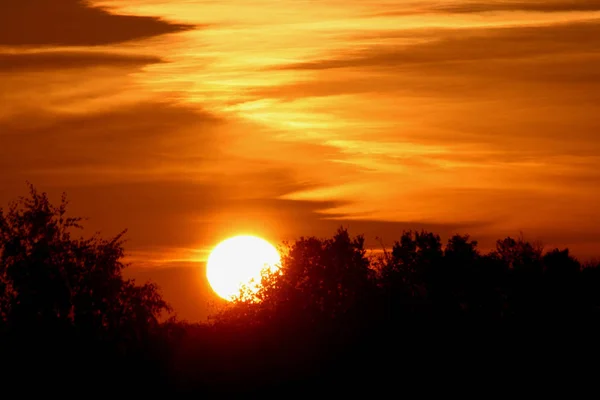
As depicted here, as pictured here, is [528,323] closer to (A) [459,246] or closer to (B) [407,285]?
(B) [407,285]

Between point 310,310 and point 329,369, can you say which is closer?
point 329,369

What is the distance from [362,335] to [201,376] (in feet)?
30.6

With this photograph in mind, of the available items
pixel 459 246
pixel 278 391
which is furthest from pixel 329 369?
pixel 459 246

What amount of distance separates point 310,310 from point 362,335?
6.58m

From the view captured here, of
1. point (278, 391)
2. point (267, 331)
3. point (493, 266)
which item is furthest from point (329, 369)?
point (493, 266)

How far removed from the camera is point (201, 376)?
6372cm

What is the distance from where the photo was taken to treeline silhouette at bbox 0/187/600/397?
200ft

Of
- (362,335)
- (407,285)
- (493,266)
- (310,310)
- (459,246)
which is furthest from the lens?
(459,246)

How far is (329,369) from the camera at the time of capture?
64188mm

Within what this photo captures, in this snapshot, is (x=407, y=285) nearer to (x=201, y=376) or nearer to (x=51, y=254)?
(x=201, y=376)

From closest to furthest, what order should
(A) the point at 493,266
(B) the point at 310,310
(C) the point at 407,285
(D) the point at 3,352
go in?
(D) the point at 3,352 → (B) the point at 310,310 → (C) the point at 407,285 → (A) the point at 493,266

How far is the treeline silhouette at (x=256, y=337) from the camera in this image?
6100cm

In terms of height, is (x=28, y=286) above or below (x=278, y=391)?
above

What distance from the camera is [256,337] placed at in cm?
6919
